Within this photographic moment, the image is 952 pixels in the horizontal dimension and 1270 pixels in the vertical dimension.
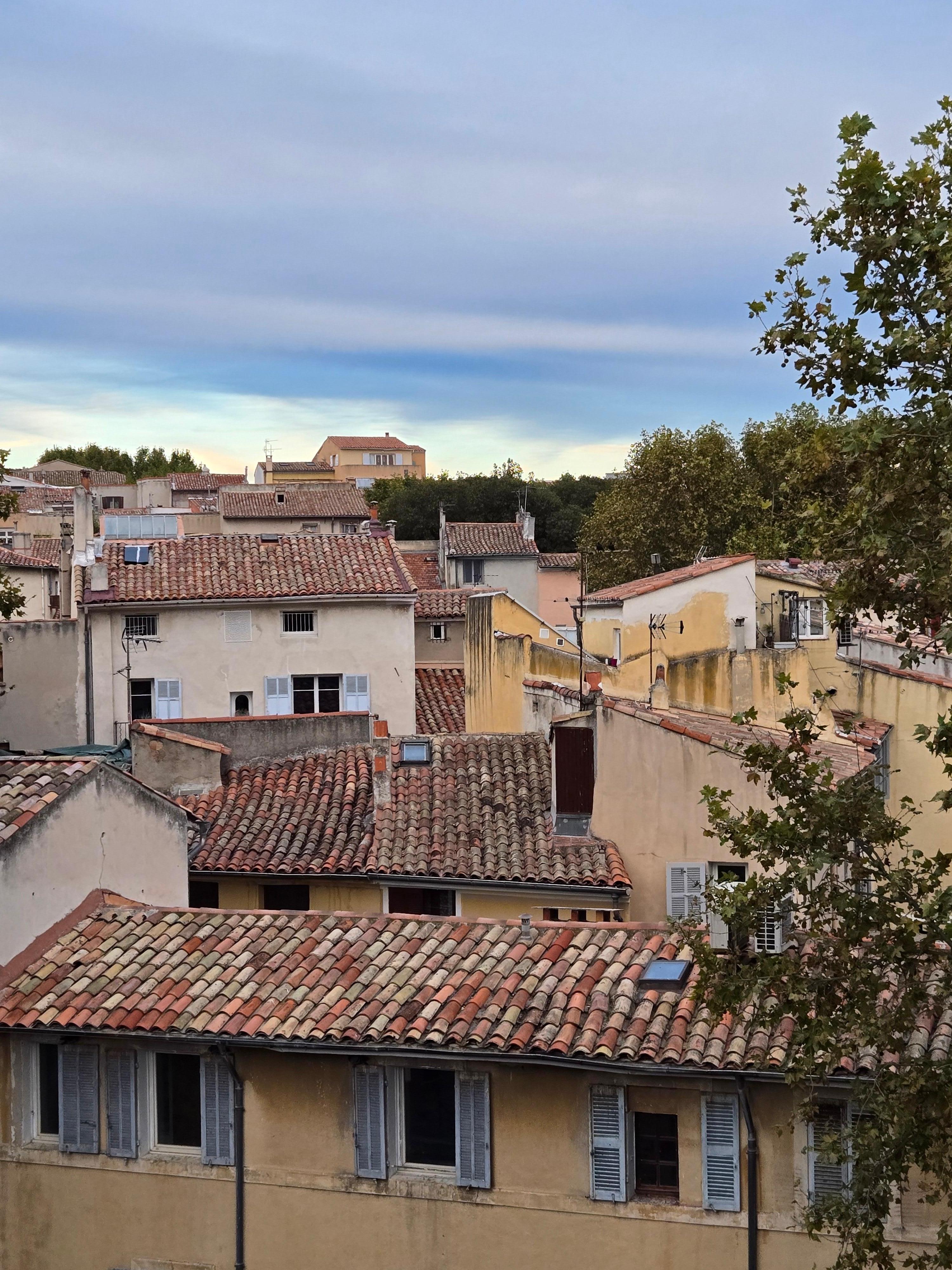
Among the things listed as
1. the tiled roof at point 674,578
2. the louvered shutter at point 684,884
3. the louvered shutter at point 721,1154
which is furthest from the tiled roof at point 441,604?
the louvered shutter at point 721,1154

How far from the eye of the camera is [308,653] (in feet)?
108

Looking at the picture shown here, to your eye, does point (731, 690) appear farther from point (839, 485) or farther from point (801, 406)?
point (801, 406)

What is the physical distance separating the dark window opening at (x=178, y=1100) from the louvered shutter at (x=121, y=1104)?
8.7 inches

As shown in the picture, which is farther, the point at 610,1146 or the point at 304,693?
the point at 304,693

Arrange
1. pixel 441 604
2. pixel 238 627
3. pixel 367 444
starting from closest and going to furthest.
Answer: pixel 238 627 < pixel 441 604 < pixel 367 444

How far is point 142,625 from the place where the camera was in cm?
3222

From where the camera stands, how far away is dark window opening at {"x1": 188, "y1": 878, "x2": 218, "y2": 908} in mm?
A: 21141

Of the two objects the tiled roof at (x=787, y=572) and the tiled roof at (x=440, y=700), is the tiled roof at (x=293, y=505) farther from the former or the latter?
the tiled roof at (x=787, y=572)

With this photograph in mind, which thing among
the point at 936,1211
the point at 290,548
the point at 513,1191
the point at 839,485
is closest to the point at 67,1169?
the point at 513,1191

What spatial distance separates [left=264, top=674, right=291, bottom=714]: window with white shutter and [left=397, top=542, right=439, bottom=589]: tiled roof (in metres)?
22.3

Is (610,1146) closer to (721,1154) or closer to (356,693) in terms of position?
(721,1154)

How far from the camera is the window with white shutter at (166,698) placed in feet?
106

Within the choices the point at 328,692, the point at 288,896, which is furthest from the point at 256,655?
the point at 288,896

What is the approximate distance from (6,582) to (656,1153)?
14375mm
